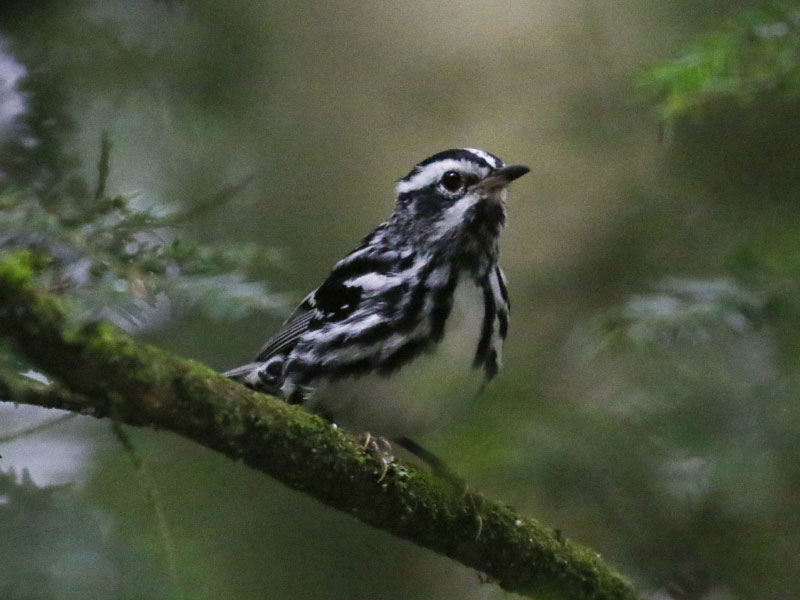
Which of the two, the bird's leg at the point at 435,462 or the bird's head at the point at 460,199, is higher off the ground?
the bird's head at the point at 460,199

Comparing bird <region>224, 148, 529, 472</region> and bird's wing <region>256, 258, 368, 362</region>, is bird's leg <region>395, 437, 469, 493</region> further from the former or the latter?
bird's wing <region>256, 258, 368, 362</region>

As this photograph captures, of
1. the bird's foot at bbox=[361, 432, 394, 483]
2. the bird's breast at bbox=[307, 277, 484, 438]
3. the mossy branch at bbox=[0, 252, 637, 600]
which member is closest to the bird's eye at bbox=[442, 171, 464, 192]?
the bird's breast at bbox=[307, 277, 484, 438]

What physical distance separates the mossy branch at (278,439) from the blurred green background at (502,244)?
9 cm

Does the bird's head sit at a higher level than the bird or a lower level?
higher

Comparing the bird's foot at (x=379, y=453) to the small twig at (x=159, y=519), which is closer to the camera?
the small twig at (x=159, y=519)

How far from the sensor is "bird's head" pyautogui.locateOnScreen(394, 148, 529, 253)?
382 centimetres

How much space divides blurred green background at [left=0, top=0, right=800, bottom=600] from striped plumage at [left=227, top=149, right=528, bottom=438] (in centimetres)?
26

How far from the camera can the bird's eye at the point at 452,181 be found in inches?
155

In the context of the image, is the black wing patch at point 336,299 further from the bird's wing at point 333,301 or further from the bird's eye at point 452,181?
the bird's eye at point 452,181

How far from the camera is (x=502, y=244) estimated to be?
6133 millimetres

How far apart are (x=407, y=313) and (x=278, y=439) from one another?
1205mm

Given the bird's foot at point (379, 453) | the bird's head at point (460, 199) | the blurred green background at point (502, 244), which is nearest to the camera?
the blurred green background at point (502, 244)

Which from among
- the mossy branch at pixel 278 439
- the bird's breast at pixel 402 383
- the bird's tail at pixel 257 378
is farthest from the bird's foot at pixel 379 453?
the bird's tail at pixel 257 378

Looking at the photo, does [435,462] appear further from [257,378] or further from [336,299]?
[257,378]
